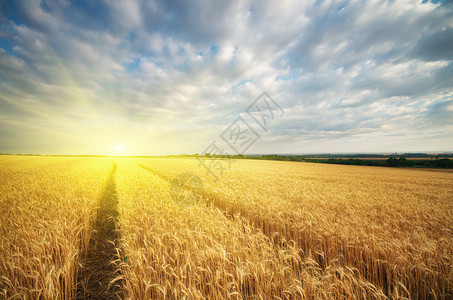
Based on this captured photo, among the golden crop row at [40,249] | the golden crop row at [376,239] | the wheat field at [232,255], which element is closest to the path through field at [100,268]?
the wheat field at [232,255]

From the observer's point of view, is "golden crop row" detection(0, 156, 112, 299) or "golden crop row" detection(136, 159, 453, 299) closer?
"golden crop row" detection(0, 156, 112, 299)

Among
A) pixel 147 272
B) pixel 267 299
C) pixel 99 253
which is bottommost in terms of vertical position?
pixel 99 253

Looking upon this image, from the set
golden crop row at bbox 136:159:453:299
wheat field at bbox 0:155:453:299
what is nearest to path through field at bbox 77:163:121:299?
wheat field at bbox 0:155:453:299

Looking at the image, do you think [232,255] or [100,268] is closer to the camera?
[232,255]

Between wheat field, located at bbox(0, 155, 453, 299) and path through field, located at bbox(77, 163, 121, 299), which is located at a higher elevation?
wheat field, located at bbox(0, 155, 453, 299)

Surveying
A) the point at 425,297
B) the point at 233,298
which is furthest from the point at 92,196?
the point at 425,297

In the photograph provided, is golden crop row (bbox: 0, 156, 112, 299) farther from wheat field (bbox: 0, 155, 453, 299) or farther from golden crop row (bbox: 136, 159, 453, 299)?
golden crop row (bbox: 136, 159, 453, 299)

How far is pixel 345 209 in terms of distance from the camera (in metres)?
6.81

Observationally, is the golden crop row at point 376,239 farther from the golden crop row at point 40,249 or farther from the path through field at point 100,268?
the golden crop row at point 40,249

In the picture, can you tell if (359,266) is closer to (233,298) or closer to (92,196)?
(233,298)

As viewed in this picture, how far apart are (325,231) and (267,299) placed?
2842 millimetres

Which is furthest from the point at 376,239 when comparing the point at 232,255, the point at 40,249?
the point at 40,249

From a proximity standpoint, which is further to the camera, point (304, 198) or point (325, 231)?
point (304, 198)

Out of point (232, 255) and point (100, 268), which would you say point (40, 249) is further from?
point (232, 255)
